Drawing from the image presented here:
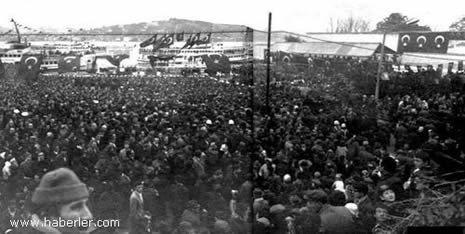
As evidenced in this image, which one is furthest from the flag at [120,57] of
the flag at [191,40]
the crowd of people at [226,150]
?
the flag at [191,40]

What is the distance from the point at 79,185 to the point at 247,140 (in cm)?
493

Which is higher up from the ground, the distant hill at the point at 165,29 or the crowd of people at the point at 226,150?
the distant hill at the point at 165,29

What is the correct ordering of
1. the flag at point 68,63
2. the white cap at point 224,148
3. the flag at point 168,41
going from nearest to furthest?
the white cap at point 224,148 → the flag at point 168,41 → the flag at point 68,63

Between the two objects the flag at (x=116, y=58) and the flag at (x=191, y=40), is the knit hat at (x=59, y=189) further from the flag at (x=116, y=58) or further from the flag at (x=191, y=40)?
the flag at (x=116, y=58)

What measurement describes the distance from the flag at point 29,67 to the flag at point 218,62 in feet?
12.5

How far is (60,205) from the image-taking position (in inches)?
107

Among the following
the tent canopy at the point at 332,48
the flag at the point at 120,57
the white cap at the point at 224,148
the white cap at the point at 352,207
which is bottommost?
the white cap at the point at 224,148

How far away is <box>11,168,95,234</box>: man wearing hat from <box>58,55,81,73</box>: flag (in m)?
9.61

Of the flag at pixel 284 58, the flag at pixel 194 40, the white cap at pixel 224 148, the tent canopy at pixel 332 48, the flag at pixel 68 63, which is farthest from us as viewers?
the tent canopy at pixel 332 48

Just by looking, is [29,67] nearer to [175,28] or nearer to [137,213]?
[175,28]

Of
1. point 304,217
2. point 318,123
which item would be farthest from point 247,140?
point 304,217

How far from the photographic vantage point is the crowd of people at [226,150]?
4.50 meters

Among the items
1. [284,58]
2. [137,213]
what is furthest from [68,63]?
[137,213]

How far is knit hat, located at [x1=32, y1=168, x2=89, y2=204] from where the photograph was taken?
2.68 metres
